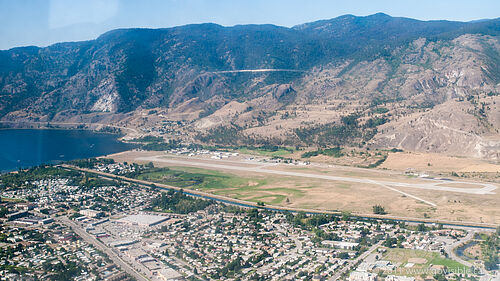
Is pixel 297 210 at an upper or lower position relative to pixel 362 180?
lower

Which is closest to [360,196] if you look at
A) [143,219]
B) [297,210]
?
[297,210]

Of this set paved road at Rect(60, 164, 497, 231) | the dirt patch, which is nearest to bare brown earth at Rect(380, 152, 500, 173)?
paved road at Rect(60, 164, 497, 231)

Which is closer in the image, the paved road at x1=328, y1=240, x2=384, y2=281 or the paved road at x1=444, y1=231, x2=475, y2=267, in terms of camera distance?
the paved road at x1=328, y1=240, x2=384, y2=281

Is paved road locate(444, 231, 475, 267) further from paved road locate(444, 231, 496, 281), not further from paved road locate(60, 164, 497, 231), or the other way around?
paved road locate(60, 164, 497, 231)

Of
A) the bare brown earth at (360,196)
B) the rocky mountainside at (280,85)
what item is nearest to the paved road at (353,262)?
the bare brown earth at (360,196)

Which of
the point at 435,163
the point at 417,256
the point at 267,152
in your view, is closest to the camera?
the point at 417,256

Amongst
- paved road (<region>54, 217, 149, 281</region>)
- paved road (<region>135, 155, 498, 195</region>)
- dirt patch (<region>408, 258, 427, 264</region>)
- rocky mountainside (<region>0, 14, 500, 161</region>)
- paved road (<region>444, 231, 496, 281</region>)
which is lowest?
paved road (<region>54, 217, 149, 281</region>)

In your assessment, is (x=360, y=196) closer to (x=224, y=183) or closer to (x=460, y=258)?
(x=224, y=183)
